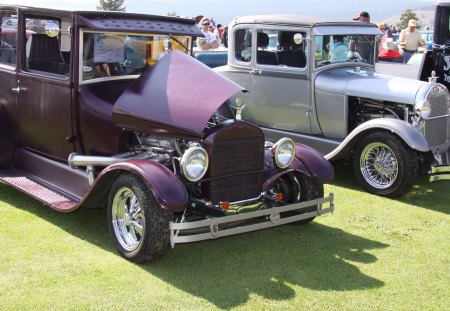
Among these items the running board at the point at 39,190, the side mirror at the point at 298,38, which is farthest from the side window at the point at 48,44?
the side mirror at the point at 298,38

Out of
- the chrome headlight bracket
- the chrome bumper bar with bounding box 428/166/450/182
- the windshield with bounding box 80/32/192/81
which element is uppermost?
the windshield with bounding box 80/32/192/81

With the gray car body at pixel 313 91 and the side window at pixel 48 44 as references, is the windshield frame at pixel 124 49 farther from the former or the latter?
the gray car body at pixel 313 91

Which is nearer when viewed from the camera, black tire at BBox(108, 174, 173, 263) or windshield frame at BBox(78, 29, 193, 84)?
black tire at BBox(108, 174, 173, 263)

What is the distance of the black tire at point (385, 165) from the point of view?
5707 mm

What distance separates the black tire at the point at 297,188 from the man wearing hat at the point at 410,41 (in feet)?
26.8

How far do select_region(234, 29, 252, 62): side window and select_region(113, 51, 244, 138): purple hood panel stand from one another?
9.37 feet

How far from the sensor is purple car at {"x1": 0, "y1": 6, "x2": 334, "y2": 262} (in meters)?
3.88

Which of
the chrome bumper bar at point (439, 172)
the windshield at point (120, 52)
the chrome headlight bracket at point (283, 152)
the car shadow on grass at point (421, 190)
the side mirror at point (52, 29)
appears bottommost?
the car shadow on grass at point (421, 190)

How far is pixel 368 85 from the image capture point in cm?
639

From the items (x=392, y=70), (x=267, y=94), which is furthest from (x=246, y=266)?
(x=392, y=70)

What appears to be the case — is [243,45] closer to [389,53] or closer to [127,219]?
[127,219]

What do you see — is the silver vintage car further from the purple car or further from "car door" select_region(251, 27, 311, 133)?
the purple car

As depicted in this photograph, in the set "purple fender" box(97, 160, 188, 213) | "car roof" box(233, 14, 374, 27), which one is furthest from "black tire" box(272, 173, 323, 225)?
"car roof" box(233, 14, 374, 27)

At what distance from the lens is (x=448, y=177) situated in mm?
5805
